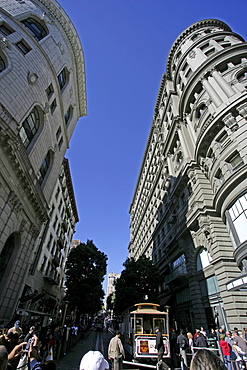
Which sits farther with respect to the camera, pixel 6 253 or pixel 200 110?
pixel 200 110

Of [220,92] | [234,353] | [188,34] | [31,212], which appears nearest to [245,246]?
[234,353]

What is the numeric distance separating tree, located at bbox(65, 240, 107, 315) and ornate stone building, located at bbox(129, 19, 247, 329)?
32.6 feet

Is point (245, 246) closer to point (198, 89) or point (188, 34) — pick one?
point (198, 89)

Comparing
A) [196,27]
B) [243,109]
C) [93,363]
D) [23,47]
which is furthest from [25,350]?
[196,27]

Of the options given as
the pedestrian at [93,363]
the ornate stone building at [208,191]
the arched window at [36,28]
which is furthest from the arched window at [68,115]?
the pedestrian at [93,363]

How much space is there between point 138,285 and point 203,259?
10341 millimetres

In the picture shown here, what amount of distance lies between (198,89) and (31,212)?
2448cm

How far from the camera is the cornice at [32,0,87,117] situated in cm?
2598

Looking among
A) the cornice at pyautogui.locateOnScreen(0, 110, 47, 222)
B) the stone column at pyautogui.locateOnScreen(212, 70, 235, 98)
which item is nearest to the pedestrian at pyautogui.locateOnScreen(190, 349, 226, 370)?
the cornice at pyautogui.locateOnScreen(0, 110, 47, 222)

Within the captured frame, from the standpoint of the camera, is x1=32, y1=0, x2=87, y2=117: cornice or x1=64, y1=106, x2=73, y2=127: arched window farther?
x1=64, y1=106, x2=73, y2=127: arched window

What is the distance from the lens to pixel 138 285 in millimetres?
25562

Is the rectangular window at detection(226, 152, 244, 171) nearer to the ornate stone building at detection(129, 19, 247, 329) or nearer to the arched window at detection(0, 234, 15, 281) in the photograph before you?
the ornate stone building at detection(129, 19, 247, 329)

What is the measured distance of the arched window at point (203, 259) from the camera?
18.3 metres

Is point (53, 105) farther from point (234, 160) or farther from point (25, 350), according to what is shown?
point (25, 350)
